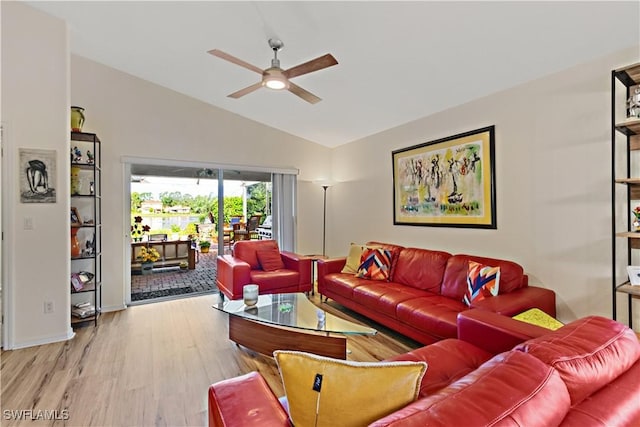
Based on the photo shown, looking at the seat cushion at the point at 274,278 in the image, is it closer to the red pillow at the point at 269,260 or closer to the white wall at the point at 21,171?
the red pillow at the point at 269,260

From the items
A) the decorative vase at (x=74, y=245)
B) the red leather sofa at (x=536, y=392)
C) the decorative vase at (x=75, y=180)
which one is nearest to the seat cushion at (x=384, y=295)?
the red leather sofa at (x=536, y=392)

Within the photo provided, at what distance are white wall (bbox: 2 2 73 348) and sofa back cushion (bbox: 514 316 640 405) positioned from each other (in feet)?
12.6

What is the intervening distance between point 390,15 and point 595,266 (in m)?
2.52

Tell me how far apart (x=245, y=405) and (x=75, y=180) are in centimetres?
369

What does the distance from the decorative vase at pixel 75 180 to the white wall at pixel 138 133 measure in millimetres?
472

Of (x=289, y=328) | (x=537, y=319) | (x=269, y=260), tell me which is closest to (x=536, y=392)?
(x=537, y=319)

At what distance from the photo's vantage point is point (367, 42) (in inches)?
106

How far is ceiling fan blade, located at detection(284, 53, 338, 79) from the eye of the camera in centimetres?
222

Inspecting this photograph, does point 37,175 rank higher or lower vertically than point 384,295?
higher

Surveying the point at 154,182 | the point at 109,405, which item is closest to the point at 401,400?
the point at 109,405

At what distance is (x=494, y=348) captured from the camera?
5.85 ft

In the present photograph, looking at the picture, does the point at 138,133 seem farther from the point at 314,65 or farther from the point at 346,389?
the point at 346,389

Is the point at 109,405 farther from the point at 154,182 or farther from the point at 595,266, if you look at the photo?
the point at 595,266

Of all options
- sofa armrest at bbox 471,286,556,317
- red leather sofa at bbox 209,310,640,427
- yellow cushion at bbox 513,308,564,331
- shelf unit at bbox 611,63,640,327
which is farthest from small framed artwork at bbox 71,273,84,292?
shelf unit at bbox 611,63,640,327
